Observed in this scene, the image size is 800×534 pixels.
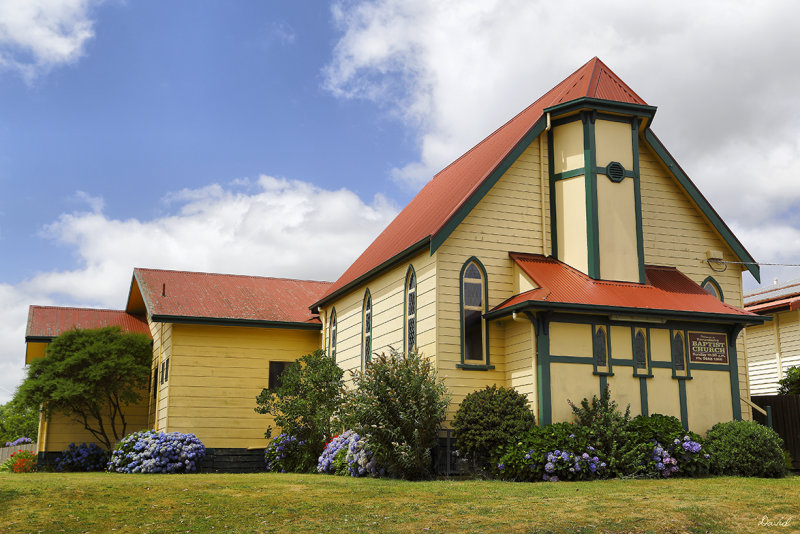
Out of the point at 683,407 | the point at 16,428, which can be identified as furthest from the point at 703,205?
the point at 16,428

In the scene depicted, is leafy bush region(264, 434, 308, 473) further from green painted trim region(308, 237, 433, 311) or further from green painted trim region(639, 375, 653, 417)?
green painted trim region(639, 375, 653, 417)

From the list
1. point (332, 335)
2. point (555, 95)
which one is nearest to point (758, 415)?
point (555, 95)

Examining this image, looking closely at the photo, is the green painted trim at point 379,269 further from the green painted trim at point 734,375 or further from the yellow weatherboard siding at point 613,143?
the green painted trim at point 734,375

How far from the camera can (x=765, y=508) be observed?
1169 centimetres

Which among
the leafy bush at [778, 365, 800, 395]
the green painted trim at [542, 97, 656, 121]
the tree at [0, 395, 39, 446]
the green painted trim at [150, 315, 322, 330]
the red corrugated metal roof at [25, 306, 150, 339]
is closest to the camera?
the green painted trim at [542, 97, 656, 121]

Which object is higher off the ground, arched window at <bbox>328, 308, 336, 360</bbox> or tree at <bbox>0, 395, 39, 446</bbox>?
→ arched window at <bbox>328, 308, 336, 360</bbox>

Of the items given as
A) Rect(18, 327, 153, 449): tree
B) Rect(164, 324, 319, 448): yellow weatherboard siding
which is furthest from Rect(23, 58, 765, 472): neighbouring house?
Rect(18, 327, 153, 449): tree

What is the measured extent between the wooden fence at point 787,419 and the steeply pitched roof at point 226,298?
1464 cm

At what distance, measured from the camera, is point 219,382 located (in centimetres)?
2672

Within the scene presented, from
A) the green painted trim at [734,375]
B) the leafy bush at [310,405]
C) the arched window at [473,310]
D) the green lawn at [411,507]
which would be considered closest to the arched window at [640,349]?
the green painted trim at [734,375]

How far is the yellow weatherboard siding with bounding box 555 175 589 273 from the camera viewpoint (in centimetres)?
1984

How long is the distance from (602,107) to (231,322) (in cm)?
1385

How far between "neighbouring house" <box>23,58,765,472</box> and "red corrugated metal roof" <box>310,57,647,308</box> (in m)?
0.08

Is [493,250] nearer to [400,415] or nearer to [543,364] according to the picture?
[543,364]
